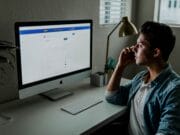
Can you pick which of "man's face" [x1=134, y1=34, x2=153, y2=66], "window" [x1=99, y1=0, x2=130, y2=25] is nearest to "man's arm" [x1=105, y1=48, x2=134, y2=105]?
"man's face" [x1=134, y1=34, x2=153, y2=66]

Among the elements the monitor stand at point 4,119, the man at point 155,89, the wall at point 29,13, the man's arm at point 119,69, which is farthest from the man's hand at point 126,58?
the monitor stand at point 4,119

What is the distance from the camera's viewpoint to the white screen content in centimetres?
158

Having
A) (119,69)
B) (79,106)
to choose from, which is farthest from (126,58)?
(79,106)

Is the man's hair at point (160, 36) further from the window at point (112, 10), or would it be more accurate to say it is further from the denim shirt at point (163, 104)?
the window at point (112, 10)

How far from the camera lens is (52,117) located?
5.03 feet

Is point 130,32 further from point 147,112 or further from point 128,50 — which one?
point 147,112

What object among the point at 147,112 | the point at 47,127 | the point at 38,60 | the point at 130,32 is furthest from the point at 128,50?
the point at 47,127

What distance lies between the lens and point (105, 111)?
5.36 feet

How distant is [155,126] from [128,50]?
60cm

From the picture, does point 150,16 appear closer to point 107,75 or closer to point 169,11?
point 169,11

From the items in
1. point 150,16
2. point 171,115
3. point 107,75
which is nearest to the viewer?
point 171,115

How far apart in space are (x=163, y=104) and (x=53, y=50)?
77cm

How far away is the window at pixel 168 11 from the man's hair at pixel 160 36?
1.32 meters

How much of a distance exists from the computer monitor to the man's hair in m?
0.55
